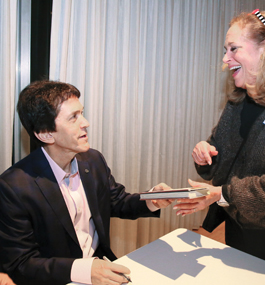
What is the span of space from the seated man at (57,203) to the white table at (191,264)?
0.13 metres

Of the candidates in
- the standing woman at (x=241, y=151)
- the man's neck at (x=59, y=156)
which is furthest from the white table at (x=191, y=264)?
the man's neck at (x=59, y=156)

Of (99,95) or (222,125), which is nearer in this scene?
(222,125)

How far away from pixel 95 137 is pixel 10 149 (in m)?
0.66

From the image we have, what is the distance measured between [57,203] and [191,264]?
26.6 inches

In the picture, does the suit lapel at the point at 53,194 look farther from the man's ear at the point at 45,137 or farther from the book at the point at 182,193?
the book at the point at 182,193

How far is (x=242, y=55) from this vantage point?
1366 millimetres

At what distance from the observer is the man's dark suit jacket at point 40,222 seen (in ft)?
→ 3.59

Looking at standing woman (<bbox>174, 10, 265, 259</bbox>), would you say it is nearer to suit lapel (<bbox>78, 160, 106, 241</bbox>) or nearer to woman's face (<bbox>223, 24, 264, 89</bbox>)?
woman's face (<bbox>223, 24, 264, 89</bbox>)

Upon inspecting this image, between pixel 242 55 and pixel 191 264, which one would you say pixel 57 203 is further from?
pixel 242 55

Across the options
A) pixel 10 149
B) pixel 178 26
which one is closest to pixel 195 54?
pixel 178 26

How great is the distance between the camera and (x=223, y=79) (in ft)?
10.3

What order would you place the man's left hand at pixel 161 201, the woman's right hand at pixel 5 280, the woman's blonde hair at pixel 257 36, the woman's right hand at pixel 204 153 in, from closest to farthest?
the woman's right hand at pixel 5 280 → the woman's blonde hair at pixel 257 36 → the man's left hand at pixel 161 201 → the woman's right hand at pixel 204 153

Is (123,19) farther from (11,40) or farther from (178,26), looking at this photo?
(11,40)

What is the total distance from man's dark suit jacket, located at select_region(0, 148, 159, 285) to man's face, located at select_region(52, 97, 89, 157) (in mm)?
134
